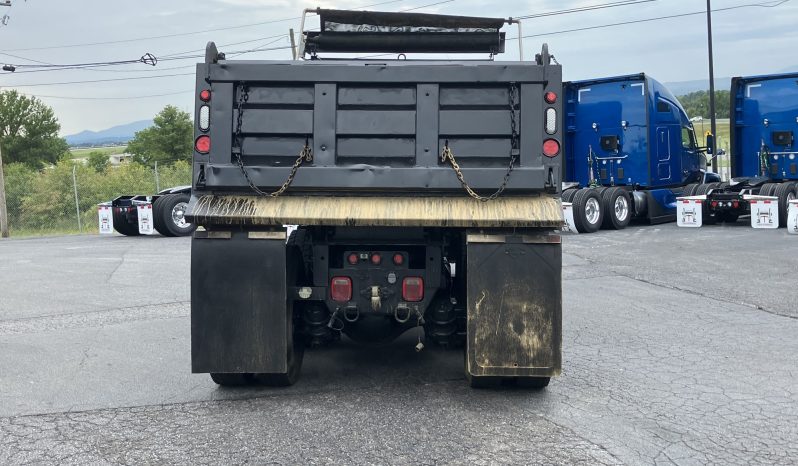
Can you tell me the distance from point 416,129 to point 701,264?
361 inches

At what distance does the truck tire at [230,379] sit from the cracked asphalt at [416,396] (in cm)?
9

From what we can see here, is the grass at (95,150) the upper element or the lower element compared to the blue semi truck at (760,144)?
upper

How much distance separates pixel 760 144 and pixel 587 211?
498cm

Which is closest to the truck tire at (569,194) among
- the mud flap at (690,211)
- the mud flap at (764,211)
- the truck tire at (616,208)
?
the truck tire at (616,208)

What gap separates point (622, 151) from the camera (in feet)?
66.6

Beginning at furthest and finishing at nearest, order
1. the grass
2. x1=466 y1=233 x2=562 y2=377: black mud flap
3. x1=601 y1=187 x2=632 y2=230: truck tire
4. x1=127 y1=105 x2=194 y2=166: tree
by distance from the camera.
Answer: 1. the grass
2. x1=127 y1=105 x2=194 y2=166: tree
3. x1=601 y1=187 x2=632 y2=230: truck tire
4. x1=466 y1=233 x2=562 y2=377: black mud flap

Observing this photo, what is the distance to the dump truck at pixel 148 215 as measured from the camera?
20875 mm

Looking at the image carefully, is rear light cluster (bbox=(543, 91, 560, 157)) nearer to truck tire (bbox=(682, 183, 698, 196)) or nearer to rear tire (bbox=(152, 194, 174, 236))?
rear tire (bbox=(152, 194, 174, 236))

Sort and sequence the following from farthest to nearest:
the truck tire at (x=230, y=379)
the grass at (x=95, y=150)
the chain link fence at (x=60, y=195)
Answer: the grass at (x=95, y=150), the chain link fence at (x=60, y=195), the truck tire at (x=230, y=379)

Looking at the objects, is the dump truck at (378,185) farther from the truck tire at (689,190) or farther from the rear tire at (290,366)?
the truck tire at (689,190)

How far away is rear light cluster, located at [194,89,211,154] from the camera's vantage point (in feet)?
18.2

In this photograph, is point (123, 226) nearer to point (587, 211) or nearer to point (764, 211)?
point (587, 211)

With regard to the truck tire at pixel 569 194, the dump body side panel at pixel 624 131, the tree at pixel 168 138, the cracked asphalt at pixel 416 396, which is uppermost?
the tree at pixel 168 138

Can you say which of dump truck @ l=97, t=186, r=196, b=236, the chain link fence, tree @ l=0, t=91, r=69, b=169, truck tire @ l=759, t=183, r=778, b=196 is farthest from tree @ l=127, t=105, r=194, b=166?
truck tire @ l=759, t=183, r=778, b=196
